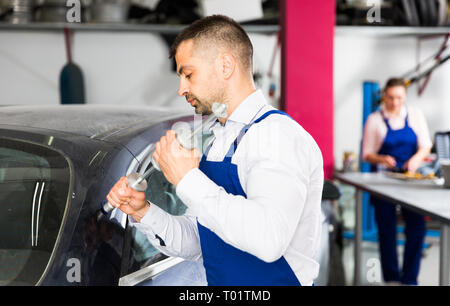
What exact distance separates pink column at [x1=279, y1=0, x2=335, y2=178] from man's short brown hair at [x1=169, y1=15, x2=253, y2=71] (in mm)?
1743

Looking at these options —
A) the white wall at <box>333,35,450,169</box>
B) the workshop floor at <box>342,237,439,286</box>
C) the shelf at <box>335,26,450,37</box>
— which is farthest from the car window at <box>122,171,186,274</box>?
the white wall at <box>333,35,450,169</box>

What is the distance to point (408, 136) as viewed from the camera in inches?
132

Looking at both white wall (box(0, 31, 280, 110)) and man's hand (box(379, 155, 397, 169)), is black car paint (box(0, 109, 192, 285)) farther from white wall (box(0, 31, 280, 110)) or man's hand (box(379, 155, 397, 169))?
white wall (box(0, 31, 280, 110))

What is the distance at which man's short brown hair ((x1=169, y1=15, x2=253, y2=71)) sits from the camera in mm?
1028

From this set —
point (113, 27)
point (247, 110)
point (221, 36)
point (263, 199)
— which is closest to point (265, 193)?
point (263, 199)

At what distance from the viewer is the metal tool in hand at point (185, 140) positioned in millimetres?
935

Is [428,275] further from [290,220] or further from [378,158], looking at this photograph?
[290,220]

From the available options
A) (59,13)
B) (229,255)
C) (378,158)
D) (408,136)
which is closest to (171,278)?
(229,255)

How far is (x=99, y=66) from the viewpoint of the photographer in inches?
173

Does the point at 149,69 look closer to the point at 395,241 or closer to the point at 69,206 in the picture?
the point at 395,241

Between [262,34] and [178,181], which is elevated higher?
[262,34]

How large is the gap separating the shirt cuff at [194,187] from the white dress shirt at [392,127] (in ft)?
8.71

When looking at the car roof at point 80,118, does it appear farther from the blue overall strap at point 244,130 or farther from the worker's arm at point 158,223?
the blue overall strap at point 244,130
